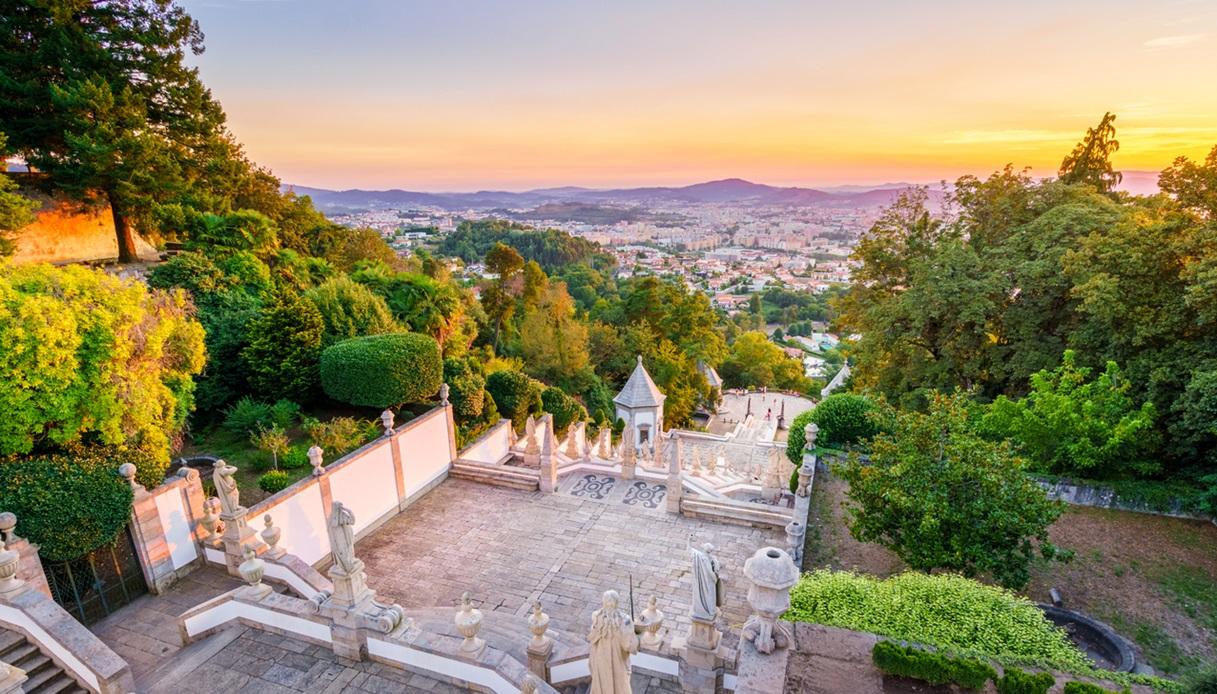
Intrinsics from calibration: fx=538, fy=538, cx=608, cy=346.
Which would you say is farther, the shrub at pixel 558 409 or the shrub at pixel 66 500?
the shrub at pixel 558 409

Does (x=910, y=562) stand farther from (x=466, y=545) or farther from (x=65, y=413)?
(x=65, y=413)

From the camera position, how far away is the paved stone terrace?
10.2 meters

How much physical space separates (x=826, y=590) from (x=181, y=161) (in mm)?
22506

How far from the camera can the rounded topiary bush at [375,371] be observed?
46.2ft

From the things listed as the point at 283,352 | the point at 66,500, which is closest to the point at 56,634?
the point at 66,500

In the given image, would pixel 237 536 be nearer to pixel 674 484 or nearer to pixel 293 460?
pixel 293 460

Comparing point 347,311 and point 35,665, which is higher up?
point 347,311

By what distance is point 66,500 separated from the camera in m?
7.86

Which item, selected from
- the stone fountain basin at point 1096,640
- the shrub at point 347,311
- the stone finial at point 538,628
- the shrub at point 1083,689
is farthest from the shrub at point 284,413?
the stone fountain basin at point 1096,640

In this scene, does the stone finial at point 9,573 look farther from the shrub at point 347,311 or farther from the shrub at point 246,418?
the shrub at point 347,311

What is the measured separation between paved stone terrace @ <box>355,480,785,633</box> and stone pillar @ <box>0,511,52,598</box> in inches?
189

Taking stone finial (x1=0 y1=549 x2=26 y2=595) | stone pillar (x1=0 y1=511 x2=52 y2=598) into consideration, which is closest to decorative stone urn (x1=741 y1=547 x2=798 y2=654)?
stone finial (x1=0 y1=549 x2=26 y2=595)

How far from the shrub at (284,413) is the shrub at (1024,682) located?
1421 centimetres

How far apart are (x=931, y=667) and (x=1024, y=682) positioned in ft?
2.75
